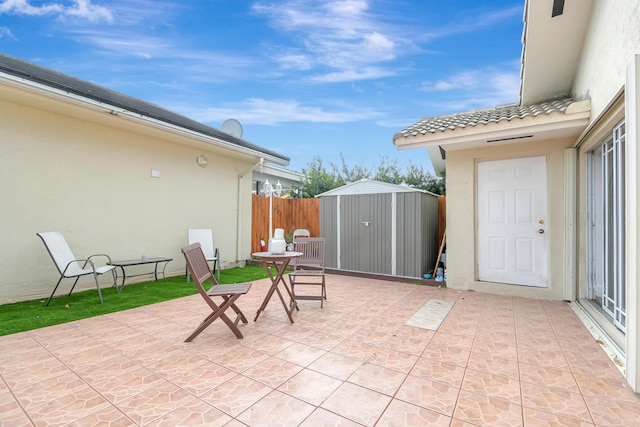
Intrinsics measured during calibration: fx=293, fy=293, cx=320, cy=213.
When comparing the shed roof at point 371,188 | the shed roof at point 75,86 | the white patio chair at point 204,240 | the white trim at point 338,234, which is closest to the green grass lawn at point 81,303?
the white patio chair at point 204,240

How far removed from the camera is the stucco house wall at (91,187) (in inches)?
190

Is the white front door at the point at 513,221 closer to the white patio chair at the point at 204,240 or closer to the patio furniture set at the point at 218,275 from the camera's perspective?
the patio furniture set at the point at 218,275

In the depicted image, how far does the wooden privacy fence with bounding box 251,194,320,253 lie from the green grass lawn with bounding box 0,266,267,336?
3223mm

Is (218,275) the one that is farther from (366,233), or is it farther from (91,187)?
(366,233)

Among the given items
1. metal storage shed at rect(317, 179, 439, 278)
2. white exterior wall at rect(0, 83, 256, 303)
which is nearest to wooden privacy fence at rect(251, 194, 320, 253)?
white exterior wall at rect(0, 83, 256, 303)

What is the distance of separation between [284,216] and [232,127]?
12.1ft

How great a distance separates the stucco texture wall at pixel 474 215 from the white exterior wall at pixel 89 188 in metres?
5.88

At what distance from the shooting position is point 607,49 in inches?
138

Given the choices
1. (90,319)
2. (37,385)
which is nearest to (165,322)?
(90,319)

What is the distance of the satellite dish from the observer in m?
10.4

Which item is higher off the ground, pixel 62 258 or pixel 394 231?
pixel 394 231

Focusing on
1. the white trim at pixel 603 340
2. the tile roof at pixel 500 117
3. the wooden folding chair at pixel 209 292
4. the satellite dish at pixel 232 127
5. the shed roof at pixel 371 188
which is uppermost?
the satellite dish at pixel 232 127

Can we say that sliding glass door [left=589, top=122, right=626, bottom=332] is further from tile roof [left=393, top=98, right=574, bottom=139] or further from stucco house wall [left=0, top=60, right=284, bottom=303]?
stucco house wall [left=0, top=60, right=284, bottom=303]

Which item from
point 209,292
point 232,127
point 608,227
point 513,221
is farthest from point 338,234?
point 232,127
